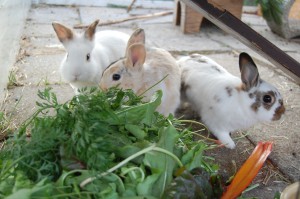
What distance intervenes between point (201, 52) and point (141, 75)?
1806 millimetres

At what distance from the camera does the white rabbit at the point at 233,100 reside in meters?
2.27

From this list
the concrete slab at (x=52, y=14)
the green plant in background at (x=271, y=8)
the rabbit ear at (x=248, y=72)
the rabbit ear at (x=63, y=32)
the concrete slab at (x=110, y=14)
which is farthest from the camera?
the concrete slab at (x=110, y=14)

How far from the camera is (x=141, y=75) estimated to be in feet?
7.83

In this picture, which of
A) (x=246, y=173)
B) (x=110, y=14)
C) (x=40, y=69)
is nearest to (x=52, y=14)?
(x=110, y=14)

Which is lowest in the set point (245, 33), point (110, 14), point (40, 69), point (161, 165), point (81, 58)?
point (110, 14)

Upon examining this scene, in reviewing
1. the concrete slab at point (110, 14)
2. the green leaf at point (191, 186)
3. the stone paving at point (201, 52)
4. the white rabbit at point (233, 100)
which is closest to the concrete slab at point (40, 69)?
the stone paving at point (201, 52)

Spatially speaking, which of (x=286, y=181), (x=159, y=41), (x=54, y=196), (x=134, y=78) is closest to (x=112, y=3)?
(x=159, y=41)

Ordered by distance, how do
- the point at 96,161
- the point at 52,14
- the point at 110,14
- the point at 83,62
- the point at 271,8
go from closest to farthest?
the point at 96,161 → the point at 83,62 → the point at 271,8 → the point at 52,14 → the point at 110,14

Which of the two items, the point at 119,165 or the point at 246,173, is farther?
the point at 246,173

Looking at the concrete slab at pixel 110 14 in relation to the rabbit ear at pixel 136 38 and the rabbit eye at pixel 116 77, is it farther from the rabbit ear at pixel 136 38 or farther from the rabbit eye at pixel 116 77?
the rabbit eye at pixel 116 77

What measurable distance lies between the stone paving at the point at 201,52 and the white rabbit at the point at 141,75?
14.6 inches

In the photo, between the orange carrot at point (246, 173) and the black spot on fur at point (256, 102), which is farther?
the black spot on fur at point (256, 102)

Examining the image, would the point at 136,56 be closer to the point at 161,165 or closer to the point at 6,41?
the point at 161,165

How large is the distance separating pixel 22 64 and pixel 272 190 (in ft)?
8.06
